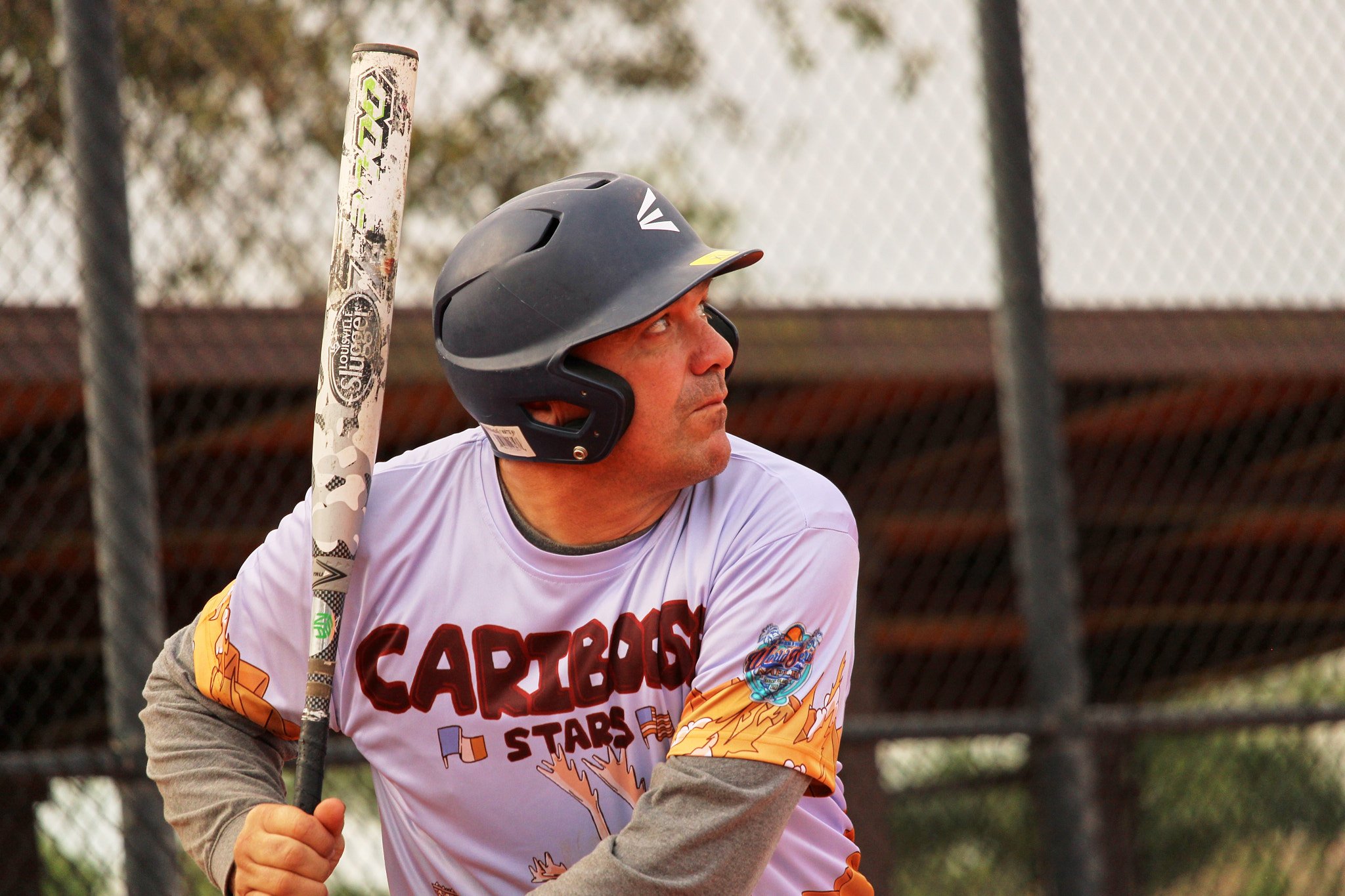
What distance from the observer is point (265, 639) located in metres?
2.00

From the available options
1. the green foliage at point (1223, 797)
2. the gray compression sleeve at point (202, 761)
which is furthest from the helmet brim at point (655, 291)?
the green foliage at point (1223, 797)

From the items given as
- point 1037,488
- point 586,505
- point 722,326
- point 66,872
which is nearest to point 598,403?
point 586,505

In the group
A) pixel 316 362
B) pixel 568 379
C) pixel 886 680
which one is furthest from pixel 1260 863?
pixel 568 379

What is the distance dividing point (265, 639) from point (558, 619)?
446 mm

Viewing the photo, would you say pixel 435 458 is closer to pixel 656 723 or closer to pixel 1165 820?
pixel 656 723

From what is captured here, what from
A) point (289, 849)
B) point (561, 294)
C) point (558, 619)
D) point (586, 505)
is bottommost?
point (289, 849)

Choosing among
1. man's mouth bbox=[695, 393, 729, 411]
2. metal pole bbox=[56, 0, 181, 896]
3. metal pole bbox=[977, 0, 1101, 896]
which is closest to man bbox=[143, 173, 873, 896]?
man's mouth bbox=[695, 393, 729, 411]

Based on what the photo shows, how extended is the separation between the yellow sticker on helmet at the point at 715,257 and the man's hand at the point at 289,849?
0.81 m

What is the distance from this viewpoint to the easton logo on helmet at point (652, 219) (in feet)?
6.10

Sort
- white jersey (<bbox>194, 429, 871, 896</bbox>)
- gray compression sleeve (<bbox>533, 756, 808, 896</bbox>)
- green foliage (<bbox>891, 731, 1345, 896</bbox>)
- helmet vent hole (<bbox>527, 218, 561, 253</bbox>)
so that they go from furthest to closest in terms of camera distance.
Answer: green foliage (<bbox>891, 731, 1345, 896</bbox>) → helmet vent hole (<bbox>527, 218, 561, 253</bbox>) → white jersey (<bbox>194, 429, 871, 896</bbox>) → gray compression sleeve (<bbox>533, 756, 808, 896</bbox>)

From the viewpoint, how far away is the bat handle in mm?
1888

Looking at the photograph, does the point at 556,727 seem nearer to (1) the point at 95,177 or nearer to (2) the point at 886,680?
(1) the point at 95,177

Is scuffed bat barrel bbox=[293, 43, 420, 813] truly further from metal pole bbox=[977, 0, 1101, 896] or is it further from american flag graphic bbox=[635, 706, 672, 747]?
metal pole bbox=[977, 0, 1101, 896]

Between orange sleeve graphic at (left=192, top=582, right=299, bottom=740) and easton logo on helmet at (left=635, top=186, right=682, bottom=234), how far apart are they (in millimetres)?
791
